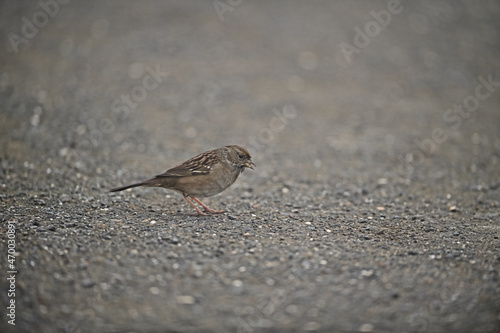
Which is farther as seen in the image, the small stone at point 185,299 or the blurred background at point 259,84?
the blurred background at point 259,84

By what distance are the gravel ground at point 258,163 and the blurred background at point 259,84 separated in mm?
65

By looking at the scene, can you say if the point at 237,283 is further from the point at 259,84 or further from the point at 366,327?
the point at 259,84

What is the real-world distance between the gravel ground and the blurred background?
0.07 metres

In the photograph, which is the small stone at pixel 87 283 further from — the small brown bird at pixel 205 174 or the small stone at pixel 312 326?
the small stone at pixel 312 326

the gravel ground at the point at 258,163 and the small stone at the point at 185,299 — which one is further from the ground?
the gravel ground at the point at 258,163

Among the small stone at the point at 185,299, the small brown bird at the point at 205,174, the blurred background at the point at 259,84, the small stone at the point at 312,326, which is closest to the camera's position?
the small stone at the point at 312,326

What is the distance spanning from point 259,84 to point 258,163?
14.1 feet

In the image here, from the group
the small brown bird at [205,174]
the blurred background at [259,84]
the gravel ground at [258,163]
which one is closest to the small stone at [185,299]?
the gravel ground at [258,163]

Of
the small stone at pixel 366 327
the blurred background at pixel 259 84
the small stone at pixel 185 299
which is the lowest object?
the small stone at pixel 366 327

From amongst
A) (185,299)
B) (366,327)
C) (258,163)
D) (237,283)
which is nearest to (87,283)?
(185,299)

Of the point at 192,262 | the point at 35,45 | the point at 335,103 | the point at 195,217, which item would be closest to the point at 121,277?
the point at 192,262

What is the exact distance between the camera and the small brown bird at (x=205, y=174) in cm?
689

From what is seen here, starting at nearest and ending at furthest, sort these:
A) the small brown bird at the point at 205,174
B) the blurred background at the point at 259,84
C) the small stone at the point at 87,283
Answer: the small stone at the point at 87,283
the small brown bird at the point at 205,174
the blurred background at the point at 259,84

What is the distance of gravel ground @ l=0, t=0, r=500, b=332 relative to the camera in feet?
16.0
